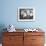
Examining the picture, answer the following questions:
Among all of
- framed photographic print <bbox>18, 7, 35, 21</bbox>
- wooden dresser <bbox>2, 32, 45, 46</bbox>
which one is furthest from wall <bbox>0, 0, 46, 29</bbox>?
wooden dresser <bbox>2, 32, 45, 46</bbox>

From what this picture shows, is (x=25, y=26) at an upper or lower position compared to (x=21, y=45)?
upper

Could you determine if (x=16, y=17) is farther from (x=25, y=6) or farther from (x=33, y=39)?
(x=33, y=39)

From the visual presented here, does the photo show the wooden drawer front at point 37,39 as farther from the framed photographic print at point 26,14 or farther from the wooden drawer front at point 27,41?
the framed photographic print at point 26,14

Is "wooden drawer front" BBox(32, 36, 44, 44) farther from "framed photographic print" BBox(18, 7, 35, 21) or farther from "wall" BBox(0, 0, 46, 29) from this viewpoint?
"framed photographic print" BBox(18, 7, 35, 21)

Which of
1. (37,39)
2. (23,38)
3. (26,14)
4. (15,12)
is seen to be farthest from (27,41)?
(15,12)

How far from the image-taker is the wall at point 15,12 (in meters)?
3.95

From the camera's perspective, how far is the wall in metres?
3.95

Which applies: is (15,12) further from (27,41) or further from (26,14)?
(27,41)

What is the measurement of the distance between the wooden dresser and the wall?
1.78ft

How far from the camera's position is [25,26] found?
402cm

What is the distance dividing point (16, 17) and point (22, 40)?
0.82m

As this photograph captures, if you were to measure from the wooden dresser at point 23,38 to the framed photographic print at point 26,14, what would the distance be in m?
0.63

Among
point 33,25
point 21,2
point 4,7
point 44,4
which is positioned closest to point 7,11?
point 4,7

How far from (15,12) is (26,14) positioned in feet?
1.14
